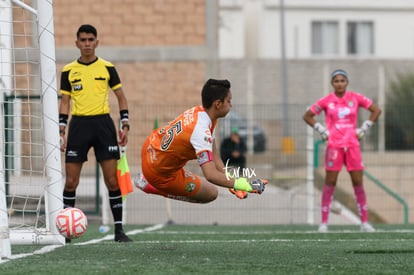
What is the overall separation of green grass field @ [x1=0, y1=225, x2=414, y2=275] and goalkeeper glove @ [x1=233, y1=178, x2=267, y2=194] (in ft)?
1.79

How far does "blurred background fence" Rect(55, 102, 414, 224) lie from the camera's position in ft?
57.0

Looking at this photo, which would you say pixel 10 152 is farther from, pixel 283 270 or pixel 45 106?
pixel 283 270

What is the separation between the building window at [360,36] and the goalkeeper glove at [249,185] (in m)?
45.8

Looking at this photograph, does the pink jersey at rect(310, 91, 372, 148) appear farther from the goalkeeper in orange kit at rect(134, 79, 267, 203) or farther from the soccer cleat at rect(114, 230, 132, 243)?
the goalkeeper in orange kit at rect(134, 79, 267, 203)

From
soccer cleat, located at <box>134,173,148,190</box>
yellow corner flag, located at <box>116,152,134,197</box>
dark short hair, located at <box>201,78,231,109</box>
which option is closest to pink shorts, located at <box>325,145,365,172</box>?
yellow corner flag, located at <box>116,152,134,197</box>

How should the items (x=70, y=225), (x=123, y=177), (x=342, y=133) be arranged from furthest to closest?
(x=342, y=133)
(x=123, y=177)
(x=70, y=225)

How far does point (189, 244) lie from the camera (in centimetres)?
947

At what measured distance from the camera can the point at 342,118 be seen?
12578 mm

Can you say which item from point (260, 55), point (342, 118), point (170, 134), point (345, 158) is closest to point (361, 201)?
point (345, 158)

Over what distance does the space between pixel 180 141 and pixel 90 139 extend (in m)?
1.69

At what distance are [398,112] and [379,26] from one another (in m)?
33.8

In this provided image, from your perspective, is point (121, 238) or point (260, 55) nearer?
point (121, 238)

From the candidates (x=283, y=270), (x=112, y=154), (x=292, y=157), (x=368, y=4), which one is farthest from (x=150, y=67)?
(x=368, y=4)

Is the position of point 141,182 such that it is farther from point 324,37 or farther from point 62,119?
point 324,37
